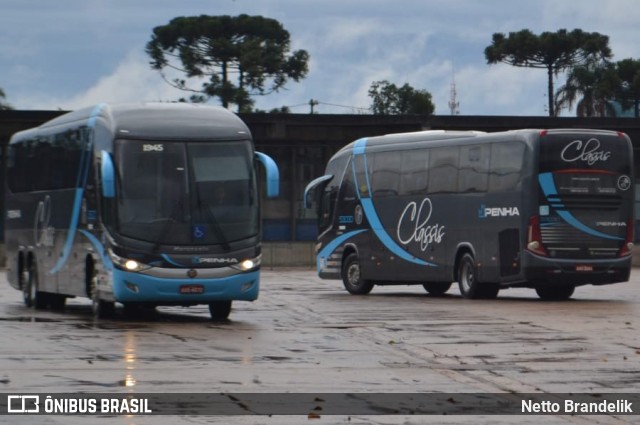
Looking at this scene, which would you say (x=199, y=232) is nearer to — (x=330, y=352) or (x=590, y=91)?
(x=330, y=352)

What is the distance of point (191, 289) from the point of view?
23.6 metres

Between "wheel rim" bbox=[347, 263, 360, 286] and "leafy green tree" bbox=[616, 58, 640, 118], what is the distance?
209 feet

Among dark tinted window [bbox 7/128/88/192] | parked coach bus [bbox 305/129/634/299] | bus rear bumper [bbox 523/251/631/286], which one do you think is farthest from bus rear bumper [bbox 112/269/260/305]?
parked coach bus [bbox 305/129/634/299]

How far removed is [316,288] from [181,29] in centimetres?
6095

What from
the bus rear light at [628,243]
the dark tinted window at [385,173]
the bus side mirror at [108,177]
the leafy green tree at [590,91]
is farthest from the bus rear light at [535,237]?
the leafy green tree at [590,91]

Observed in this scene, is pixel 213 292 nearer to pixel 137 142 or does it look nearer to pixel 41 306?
pixel 137 142

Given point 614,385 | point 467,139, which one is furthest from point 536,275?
point 614,385

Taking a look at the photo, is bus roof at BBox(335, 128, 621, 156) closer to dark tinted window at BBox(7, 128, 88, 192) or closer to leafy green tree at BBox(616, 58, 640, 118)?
dark tinted window at BBox(7, 128, 88, 192)

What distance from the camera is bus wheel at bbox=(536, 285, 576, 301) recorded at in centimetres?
3262

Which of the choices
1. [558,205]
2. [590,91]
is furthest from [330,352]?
[590,91]

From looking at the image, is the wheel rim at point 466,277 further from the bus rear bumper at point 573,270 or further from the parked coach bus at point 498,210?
the bus rear bumper at point 573,270

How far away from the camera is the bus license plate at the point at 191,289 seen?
2361 cm

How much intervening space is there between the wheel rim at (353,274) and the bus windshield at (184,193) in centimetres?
1170

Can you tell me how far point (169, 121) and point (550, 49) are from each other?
77.6 m
